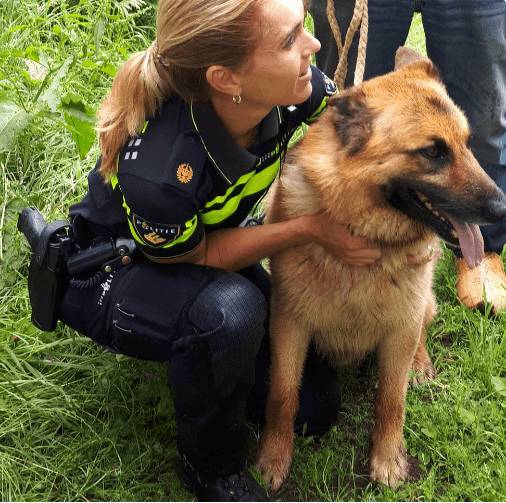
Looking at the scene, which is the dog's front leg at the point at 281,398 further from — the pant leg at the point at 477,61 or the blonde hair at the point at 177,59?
the pant leg at the point at 477,61

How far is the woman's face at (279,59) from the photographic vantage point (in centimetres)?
186

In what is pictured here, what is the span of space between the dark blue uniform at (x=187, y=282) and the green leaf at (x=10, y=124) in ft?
Result: 3.43

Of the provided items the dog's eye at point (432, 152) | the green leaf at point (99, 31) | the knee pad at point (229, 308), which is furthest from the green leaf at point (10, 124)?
the dog's eye at point (432, 152)

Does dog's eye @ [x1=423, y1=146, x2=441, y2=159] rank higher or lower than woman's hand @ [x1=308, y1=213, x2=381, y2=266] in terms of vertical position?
higher

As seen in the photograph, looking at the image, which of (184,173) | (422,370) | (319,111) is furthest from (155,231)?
(422,370)

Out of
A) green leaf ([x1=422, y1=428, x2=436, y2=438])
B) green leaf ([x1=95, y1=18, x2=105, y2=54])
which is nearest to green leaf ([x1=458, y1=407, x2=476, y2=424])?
green leaf ([x1=422, y1=428, x2=436, y2=438])

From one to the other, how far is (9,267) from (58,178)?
593 mm

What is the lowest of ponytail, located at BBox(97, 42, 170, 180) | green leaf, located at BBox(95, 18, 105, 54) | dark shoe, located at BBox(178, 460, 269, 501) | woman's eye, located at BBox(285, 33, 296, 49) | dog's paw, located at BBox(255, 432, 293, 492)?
dog's paw, located at BBox(255, 432, 293, 492)

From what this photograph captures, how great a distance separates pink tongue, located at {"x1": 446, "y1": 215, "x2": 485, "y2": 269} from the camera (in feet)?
6.55

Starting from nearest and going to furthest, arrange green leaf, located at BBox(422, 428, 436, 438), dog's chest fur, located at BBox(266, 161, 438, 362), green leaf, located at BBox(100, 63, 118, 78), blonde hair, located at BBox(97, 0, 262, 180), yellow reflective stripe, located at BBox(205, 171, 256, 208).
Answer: blonde hair, located at BBox(97, 0, 262, 180)
yellow reflective stripe, located at BBox(205, 171, 256, 208)
dog's chest fur, located at BBox(266, 161, 438, 362)
green leaf, located at BBox(422, 428, 436, 438)
green leaf, located at BBox(100, 63, 118, 78)

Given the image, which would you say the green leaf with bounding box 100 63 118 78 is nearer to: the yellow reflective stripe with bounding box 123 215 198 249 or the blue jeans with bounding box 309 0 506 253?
the blue jeans with bounding box 309 0 506 253

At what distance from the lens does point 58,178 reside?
3.32 m

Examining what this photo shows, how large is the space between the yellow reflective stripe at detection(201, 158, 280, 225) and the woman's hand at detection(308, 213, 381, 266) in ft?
0.76

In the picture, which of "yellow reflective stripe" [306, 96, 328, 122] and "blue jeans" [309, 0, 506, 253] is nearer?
"yellow reflective stripe" [306, 96, 328, 122]
